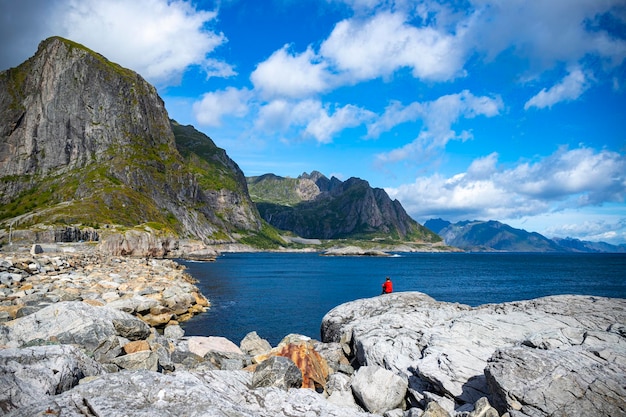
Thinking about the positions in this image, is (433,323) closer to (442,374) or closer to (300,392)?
(442,374)

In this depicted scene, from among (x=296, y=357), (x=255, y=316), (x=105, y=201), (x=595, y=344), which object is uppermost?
(x=105, y=201)

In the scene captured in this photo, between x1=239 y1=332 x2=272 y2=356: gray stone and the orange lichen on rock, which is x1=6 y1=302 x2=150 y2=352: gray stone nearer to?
x1=239 y1=332 x2=272 y2=356: gray stone

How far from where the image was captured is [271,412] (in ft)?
32.9

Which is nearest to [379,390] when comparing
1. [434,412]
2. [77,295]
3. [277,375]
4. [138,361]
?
[434,412]

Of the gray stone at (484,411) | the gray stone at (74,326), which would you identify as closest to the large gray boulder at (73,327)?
the gray stone at (74,326)

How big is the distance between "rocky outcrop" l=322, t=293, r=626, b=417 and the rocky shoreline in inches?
2.0

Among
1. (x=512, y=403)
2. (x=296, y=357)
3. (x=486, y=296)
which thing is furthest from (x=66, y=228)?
(x=512, y=403)

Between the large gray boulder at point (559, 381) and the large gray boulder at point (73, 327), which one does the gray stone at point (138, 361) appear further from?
the large gray boulder at point (559, 381)

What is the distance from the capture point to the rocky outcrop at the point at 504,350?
38.3 ft

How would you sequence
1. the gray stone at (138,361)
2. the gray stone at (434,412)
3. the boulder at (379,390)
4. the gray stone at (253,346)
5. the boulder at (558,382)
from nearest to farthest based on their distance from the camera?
the boulder at (558,382) → the gray stone at (434,412) → the gray stone at (138,361) → the boulder at (379,390) → the gray stone at (253,346)

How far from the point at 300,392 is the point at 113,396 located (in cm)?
532

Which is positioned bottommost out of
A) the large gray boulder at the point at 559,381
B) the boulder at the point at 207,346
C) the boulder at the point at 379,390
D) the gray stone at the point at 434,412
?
the boulder at the point at 207,346

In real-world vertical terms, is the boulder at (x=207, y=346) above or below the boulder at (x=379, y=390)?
below

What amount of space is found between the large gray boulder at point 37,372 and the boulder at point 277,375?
16.6ft
